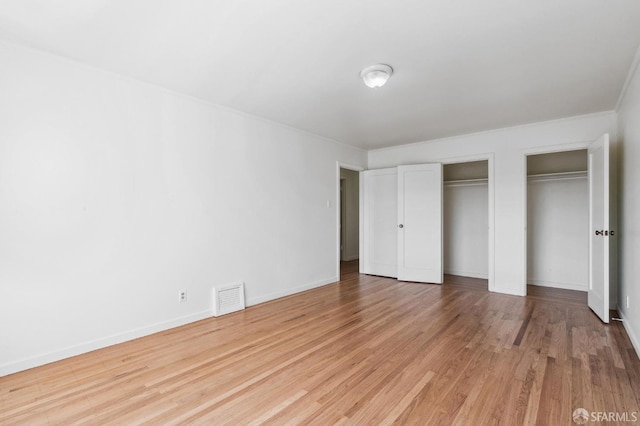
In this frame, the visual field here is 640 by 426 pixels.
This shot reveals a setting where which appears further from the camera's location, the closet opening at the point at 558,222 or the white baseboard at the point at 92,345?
the closet opening at the point at 558,222

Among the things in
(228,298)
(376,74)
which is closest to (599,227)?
(376,74)

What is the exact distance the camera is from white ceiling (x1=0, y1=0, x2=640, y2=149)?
196cm

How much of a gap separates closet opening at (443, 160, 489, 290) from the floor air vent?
373cm

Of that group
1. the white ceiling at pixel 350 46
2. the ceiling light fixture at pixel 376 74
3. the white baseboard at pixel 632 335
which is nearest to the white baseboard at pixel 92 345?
the white ceiling at pixel 350 46

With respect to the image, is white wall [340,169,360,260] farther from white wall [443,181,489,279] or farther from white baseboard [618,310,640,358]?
white baseboard [618,310,640,358]

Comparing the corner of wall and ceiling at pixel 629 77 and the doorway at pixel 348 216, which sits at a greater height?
the corner of wall and ceiling at pixel 629 77

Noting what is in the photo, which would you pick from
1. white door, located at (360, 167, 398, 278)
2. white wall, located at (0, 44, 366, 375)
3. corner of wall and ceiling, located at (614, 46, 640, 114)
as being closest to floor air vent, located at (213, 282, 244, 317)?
white wall, located at (0, 44, 366, 375)

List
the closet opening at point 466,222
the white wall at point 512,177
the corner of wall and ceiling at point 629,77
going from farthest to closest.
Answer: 1. the closet opening at point 466,222
2. the white wall at point 512,177
3. the corner of wall and ceiling at point 629,77

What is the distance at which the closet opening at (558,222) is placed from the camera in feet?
15.8

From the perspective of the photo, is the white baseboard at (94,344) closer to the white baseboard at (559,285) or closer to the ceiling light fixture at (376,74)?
the ceiling light fixture at (376,74)

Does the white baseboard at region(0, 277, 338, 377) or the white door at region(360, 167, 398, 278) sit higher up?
the white door at region(360, 167, 398, 278)

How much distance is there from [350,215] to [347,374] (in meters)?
5.76

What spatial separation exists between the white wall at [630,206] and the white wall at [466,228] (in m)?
2.08

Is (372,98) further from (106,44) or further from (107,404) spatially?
(107,404)
